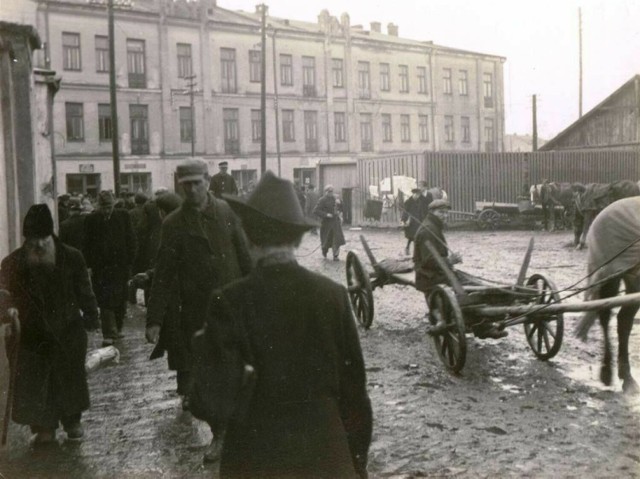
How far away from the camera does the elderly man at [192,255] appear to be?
Result: 4.93 meters

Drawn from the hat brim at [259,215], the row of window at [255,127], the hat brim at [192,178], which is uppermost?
the row of window at [255,127]

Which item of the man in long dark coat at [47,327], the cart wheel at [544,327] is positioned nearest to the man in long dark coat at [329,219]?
the cart wheel at [544,327]

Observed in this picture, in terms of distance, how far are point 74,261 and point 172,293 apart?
0.78m

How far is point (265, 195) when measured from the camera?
2.48 m

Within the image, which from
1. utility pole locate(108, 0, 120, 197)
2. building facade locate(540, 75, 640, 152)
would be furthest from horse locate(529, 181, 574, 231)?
utility pole locate(108, 0, 120, 197)

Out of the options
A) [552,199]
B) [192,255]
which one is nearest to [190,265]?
[192,255]

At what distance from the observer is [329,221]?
16.1 metres

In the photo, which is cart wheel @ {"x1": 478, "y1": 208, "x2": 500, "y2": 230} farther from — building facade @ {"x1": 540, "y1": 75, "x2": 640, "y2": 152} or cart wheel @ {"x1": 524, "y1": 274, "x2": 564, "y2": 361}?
cart wheel @ {"x1": 524, "y1": 274, "x2": 564, "y2": 361}

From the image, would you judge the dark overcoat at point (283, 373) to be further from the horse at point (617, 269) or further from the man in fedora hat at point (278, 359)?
the horse at point (617, 269)

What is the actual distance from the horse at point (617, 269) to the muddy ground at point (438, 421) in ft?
0.76

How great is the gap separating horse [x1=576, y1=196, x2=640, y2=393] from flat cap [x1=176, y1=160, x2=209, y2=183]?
3179 mm

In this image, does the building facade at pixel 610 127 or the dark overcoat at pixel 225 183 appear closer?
the dark overcoat at pixel 225 183

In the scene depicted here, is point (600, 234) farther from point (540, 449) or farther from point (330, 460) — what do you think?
point (330, 460)

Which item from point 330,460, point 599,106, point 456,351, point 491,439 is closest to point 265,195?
point 330,460
